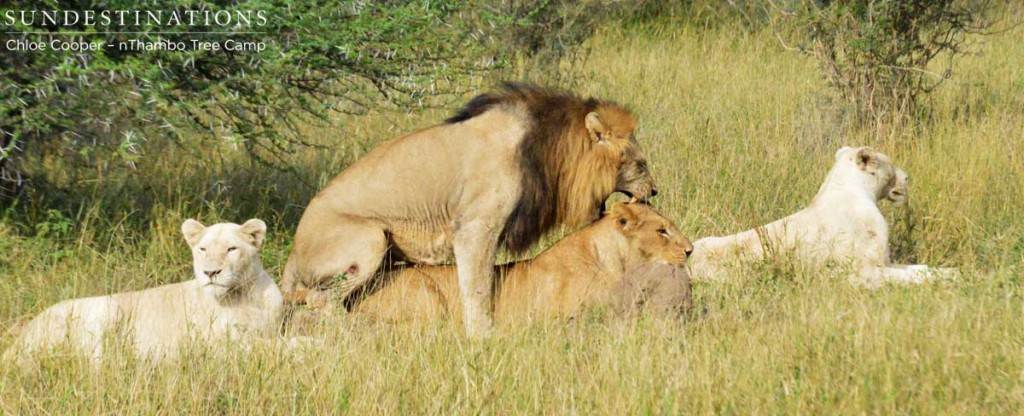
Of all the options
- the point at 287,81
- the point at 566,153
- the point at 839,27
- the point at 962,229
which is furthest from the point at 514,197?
the point at 839,27

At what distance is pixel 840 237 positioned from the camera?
22.8ft

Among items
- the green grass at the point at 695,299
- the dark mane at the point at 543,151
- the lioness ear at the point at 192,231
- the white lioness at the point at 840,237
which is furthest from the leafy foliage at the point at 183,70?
the white lioness at the point at 840,237

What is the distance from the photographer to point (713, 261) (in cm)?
698

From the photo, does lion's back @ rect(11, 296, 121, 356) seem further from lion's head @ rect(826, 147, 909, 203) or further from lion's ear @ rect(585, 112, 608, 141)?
lion's head @ rect(826, 147, 909, 203)

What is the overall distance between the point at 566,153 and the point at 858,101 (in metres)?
3.95

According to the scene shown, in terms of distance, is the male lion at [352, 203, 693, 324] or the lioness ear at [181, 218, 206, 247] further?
the male lion at [352, 203, 693, 324]

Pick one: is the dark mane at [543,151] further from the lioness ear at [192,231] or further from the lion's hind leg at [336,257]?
the lioness ear at [192,231]

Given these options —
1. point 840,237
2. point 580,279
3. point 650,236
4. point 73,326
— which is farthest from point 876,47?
point 73,326

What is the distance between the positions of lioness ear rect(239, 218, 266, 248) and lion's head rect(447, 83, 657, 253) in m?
1.17

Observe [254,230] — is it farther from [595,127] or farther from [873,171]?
[873,171]

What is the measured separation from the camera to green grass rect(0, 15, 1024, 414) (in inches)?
184

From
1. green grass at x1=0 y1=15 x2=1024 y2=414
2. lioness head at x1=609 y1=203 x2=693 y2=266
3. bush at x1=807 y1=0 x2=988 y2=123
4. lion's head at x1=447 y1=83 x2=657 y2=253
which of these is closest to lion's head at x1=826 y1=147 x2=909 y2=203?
green grass at x1=0 y1=15 x2=1024 y2=414

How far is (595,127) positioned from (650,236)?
0.61 metres

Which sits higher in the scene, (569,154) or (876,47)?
(876,47)
